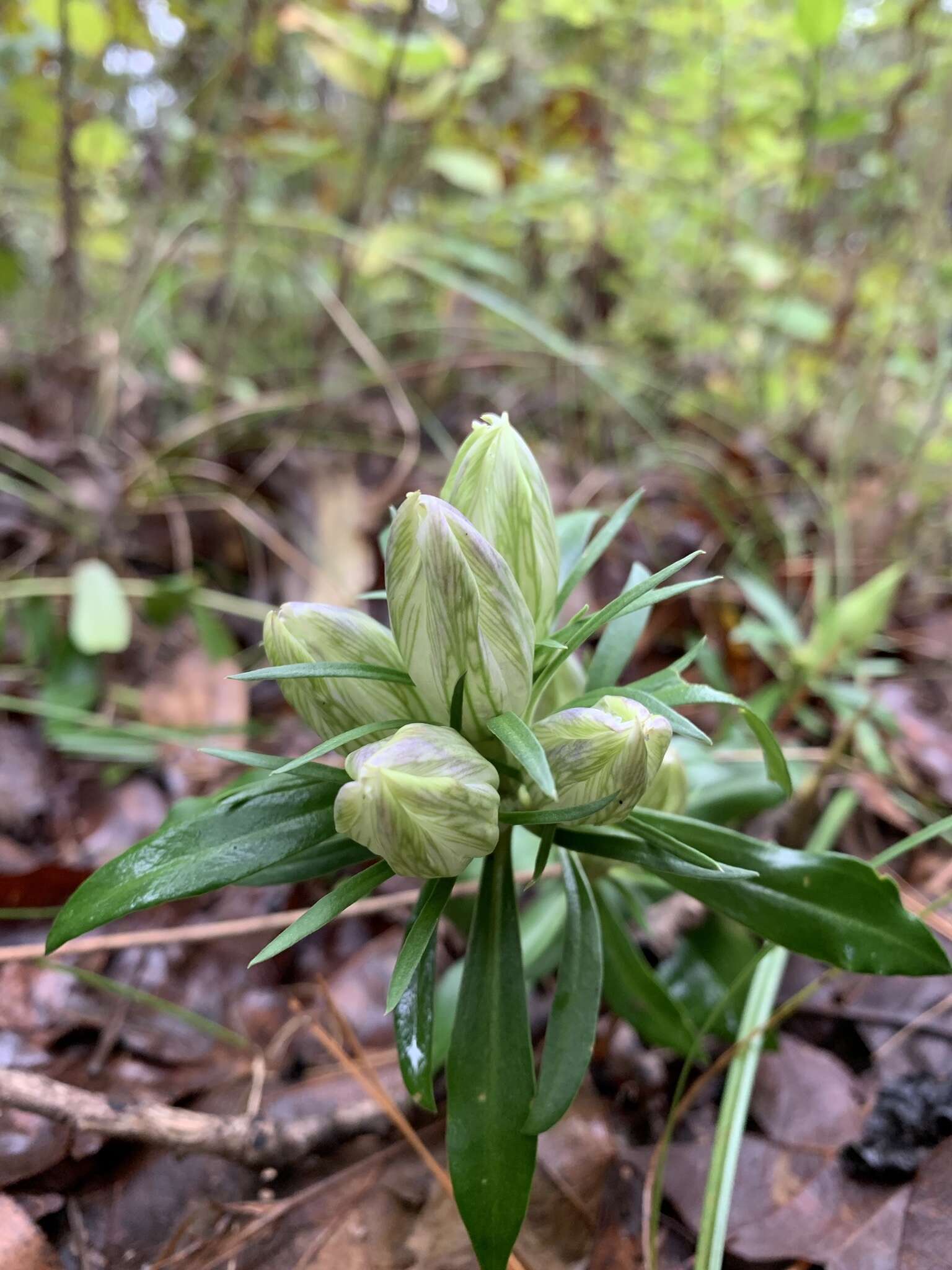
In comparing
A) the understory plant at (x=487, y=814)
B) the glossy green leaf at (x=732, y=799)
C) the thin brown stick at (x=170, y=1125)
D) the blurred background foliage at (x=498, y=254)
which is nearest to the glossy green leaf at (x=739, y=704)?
the understory plant at (x=487, y=814)

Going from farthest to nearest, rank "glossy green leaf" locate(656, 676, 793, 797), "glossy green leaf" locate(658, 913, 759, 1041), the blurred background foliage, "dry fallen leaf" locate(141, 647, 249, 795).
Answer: the blurred background foliage < "dry fallen leaf" locate(141, 647, 249, 795) < "glossy green leaf" locate(658, 913, 759, 1041) < "glossy green leaf" locate(656, 676, 793, 797)

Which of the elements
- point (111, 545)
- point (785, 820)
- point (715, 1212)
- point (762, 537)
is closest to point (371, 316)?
point (111, 545)

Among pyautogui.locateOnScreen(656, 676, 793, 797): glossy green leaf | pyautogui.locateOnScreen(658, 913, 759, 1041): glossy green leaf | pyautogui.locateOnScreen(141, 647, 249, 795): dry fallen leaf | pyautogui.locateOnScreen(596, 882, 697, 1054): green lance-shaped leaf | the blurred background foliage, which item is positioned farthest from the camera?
the blurred background foliage

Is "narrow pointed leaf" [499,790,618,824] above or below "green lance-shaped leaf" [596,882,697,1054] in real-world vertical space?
above

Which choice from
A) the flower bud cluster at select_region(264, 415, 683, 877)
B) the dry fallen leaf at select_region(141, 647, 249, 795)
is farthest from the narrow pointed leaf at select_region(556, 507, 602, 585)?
the dry fallen leaf at select_region(141, 647, 249, 795)

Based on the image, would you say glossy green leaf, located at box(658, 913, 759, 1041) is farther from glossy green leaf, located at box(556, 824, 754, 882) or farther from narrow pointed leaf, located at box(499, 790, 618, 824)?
narrow pointed leaf, located at box(499, 790, 618, 824)

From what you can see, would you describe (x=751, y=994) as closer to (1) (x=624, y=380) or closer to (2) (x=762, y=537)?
(2) (x=762, y=537)
